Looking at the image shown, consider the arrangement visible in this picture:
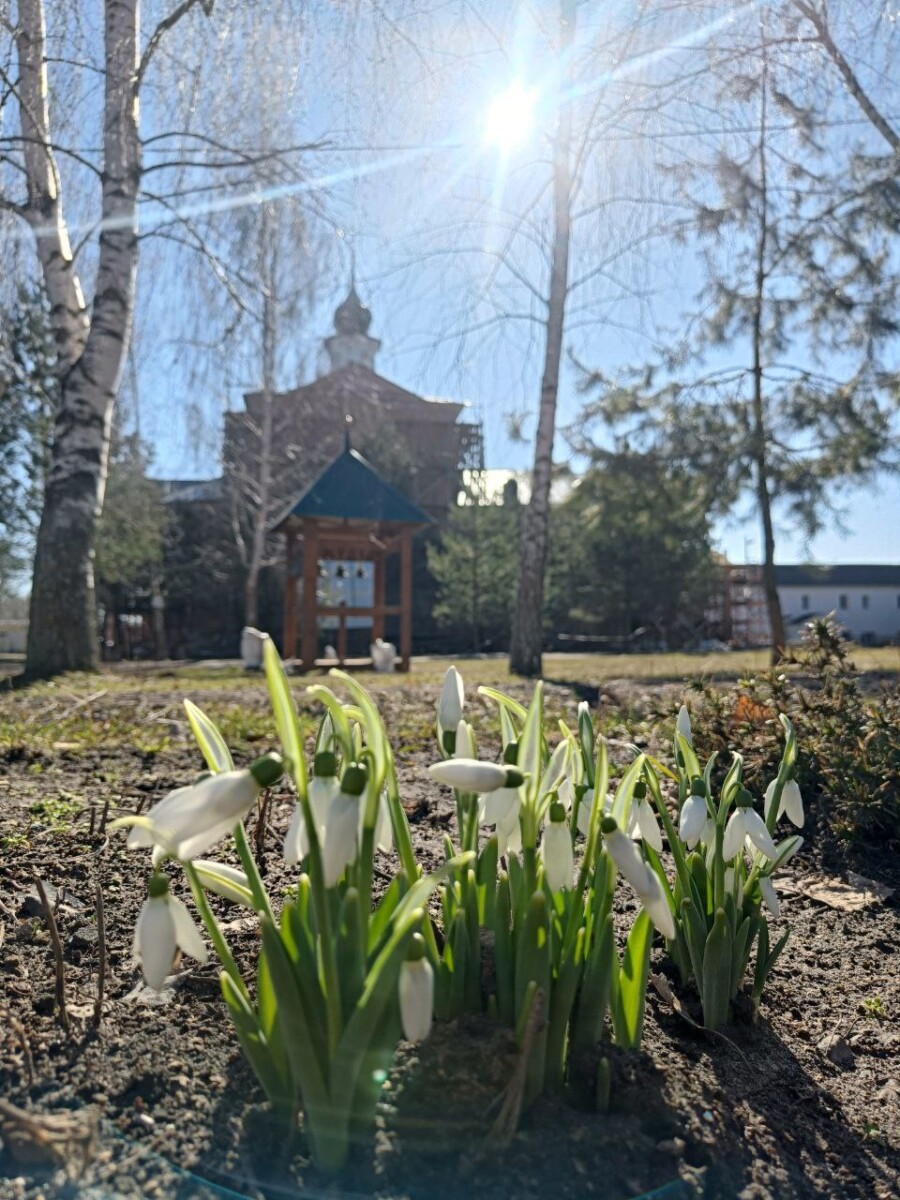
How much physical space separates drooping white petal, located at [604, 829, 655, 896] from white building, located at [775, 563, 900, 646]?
51.7m

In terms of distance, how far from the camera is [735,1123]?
1.21 m

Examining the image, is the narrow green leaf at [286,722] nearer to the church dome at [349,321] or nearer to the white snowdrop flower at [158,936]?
the white snowdrop flower at [158,936]

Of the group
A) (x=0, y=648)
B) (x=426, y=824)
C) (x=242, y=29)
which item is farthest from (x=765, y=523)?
(x=0, y=648)

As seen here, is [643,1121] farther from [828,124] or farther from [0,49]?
[828,124]

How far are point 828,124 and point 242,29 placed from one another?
269 inches

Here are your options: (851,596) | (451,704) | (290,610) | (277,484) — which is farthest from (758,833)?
(851,596)

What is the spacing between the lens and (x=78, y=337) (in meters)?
7.80

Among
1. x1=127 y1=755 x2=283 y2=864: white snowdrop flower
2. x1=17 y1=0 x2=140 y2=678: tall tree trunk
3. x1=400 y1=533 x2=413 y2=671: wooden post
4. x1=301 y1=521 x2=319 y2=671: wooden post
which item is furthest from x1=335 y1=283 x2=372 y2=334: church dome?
x1=127 y1=755 x2=283 y2=864: white snowdrop flower

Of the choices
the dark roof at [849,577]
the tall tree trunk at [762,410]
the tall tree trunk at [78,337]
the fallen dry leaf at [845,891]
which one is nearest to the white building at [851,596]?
the dark roof at [849,577]

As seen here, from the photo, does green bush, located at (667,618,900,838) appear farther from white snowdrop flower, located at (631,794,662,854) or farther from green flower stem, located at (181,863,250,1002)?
green flower stem, located at (181,863,250,1002)

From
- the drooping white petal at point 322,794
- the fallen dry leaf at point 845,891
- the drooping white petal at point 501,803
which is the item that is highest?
the drooping white petal at point 322,794

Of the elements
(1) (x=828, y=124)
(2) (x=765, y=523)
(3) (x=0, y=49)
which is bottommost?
(2) (x=765, y=523)

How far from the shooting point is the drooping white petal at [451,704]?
51.3 inches

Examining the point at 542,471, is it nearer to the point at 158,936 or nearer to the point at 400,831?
the point at 400,831
